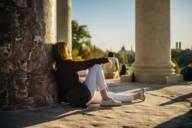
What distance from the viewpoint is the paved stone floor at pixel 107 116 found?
15.8m

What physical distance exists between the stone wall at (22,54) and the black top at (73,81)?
114 centimetres

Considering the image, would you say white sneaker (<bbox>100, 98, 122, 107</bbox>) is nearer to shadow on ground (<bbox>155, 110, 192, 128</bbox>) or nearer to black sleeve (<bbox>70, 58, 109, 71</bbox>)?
black sleeve (<bbox>70, 58, 109, 71</bbox>)

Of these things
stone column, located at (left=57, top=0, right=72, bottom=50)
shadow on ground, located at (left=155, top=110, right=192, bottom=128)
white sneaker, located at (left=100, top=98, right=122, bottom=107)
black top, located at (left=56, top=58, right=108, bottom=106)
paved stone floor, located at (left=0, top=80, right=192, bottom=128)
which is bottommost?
shadow on ground, located at (left=155, top=110, right=192, bottom=128)

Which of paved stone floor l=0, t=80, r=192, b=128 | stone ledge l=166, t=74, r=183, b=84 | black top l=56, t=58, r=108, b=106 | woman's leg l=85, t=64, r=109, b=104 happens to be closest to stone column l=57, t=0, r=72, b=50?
stone ledge l=166, t=74, r=183, b=84

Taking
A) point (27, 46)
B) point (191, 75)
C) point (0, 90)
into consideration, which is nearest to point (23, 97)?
point (0, 90)

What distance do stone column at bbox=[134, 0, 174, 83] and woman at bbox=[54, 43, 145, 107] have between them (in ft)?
49.5

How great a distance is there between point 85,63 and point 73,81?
1031 mm

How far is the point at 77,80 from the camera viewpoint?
20.5 metres

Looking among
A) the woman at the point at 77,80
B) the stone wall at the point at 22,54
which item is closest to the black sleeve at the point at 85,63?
the woman at the point at 77,80

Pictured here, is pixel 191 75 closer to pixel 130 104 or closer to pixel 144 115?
pixel 130 104

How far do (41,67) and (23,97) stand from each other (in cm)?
159

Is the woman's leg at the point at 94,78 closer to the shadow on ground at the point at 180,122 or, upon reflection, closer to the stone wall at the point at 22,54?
the stone wall at the point at 22,54

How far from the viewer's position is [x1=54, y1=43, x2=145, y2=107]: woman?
65.5 ft

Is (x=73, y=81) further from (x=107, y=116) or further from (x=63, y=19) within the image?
(x=63, y=19)
